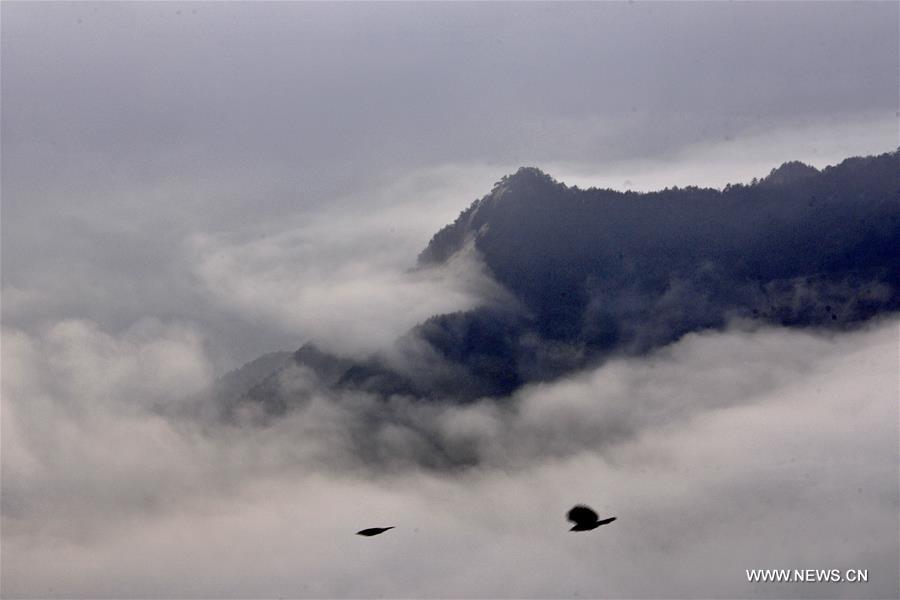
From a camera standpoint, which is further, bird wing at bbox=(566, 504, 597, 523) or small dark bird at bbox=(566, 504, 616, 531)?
bird wing at bbox=(566, 504, 597, 523)

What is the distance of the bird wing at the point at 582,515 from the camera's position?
99000mm

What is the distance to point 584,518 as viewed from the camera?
99125 mm

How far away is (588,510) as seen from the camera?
330 ft

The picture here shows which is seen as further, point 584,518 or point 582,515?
point 582,515

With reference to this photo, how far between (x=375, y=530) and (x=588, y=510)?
19.6m

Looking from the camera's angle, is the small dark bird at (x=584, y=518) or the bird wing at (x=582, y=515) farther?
the bird wing at (x=582, y=515)

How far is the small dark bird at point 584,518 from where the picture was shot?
98.9m

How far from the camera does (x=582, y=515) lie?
9950 cm

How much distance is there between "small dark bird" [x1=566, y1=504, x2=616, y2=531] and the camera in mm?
98875

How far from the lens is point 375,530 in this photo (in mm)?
100438

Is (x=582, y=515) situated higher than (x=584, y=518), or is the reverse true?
(x=582, y=515)

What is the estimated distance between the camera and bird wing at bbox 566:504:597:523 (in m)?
99.0

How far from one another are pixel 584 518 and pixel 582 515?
1.46 feet
